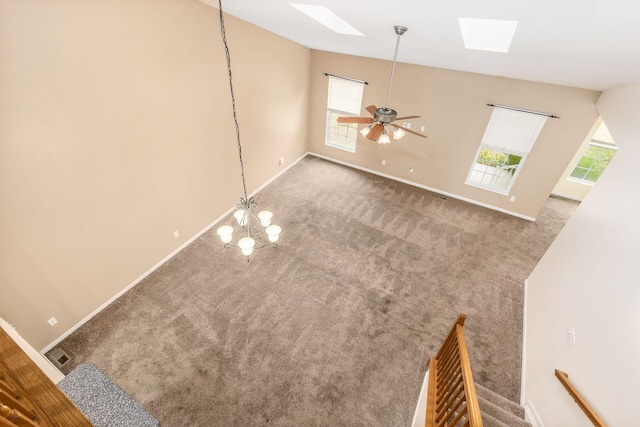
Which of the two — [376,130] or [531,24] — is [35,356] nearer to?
[376,130]

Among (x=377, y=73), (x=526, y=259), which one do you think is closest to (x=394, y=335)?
(x=526, y=259)

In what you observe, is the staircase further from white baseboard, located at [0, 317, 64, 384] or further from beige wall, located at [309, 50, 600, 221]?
beige wall, located at [309, 50, 600, 221]

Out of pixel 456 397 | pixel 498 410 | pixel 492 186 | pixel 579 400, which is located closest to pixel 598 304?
pixel 579 400

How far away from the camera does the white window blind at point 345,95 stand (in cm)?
700

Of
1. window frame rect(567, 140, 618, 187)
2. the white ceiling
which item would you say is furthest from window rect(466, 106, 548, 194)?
the white ceiling

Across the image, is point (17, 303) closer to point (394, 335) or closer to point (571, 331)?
point (394, 335)

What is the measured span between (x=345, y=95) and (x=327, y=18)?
12.9ft

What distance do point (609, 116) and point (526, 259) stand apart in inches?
105

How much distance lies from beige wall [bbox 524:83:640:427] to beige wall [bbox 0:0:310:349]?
5205 mm

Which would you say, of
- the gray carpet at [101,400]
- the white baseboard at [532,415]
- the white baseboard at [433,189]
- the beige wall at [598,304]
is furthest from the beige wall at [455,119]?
the gray carpet at [101,400]

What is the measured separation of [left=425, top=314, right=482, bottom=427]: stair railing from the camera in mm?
1944

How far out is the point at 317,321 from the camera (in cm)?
399

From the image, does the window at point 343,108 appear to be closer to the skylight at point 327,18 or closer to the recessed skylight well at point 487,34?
the skylight at point 327,18

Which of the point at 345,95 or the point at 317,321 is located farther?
the point at 345,95
